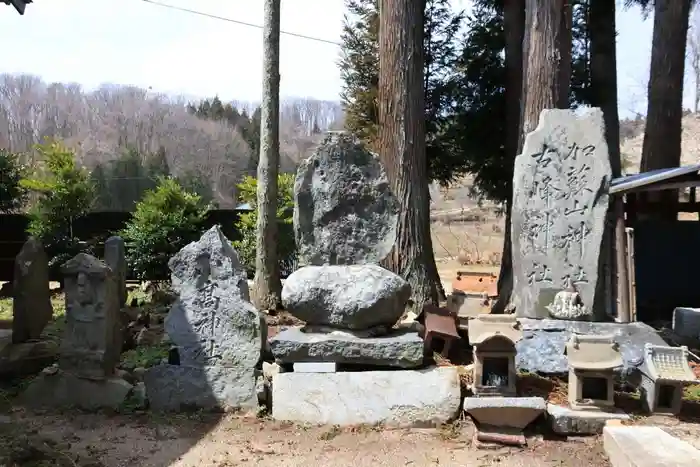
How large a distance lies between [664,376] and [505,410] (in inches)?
52.5

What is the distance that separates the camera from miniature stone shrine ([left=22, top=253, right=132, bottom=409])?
202 inches

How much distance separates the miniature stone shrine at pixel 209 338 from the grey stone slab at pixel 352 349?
1.16 ft

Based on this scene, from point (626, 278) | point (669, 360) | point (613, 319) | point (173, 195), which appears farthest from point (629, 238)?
point (173, 195)

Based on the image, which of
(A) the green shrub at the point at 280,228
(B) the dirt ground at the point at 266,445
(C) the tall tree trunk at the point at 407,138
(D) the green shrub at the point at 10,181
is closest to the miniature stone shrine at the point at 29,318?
(B) the dirt ground at the point at 266,445

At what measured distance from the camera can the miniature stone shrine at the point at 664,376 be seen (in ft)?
15.0

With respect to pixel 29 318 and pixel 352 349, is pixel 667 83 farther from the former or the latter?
pixel 29 318

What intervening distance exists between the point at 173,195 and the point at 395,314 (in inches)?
302

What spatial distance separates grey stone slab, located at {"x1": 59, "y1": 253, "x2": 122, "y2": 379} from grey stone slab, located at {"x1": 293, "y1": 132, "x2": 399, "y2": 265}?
185 cm

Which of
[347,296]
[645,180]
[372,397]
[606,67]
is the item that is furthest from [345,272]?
[606,67]

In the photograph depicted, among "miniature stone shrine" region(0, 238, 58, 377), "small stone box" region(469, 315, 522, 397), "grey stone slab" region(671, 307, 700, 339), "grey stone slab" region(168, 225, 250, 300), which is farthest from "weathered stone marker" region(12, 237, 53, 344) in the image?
"grey stone slab" region(671, 307, 700, 339)

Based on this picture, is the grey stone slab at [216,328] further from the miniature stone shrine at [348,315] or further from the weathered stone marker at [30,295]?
the weathered stone marker at [30,295]

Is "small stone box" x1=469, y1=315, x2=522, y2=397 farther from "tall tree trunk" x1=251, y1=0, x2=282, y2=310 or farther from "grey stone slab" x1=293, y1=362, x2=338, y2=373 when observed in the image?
"tall tree trunk" x1=251, y1=0, x2=282, y2=310

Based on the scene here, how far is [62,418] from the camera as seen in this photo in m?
4.89

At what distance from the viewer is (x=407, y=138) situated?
799 cm
